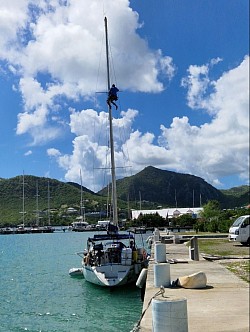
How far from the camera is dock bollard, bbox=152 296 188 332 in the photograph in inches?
321

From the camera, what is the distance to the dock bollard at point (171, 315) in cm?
815

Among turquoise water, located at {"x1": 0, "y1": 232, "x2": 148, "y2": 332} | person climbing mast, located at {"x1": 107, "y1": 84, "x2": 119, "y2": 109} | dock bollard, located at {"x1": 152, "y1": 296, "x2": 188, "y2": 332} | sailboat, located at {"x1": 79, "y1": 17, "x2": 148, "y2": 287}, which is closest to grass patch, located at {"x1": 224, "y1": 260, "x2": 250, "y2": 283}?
turquoise water, located at {"x1": 0, "y1": 232, "x2": 148, "y2": 332}

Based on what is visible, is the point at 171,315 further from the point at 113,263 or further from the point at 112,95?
the point at 112,95

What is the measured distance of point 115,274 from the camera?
24156 mm

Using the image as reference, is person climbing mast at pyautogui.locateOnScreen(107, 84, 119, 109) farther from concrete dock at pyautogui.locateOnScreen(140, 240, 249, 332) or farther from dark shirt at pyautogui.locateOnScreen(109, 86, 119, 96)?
concrete dock at pyautogui.locateOnScreen(140, 240, 249, 332)

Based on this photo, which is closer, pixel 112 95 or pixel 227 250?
pixel 227 250

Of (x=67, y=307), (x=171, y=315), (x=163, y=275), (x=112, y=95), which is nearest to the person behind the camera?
(x=171, y=315)

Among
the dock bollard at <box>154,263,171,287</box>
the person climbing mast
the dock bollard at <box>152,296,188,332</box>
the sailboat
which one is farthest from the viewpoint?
the person climbing mast

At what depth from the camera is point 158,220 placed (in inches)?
5591

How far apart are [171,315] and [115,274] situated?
643 inches

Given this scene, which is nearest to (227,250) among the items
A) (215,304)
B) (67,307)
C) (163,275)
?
(67,307)

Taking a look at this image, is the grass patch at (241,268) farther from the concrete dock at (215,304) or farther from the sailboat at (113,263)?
the sailboat at (113,263)

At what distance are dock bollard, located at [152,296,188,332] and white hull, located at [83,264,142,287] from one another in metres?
15.9

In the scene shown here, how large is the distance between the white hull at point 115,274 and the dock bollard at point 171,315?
15881mm
